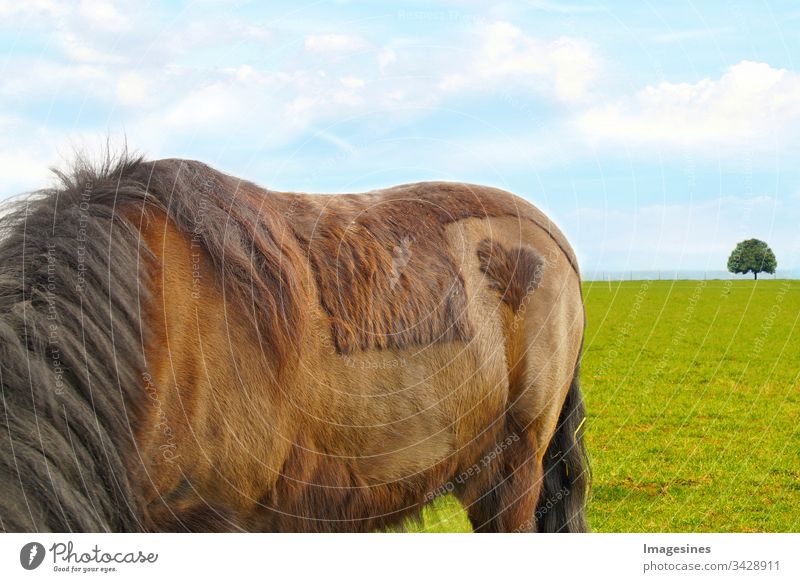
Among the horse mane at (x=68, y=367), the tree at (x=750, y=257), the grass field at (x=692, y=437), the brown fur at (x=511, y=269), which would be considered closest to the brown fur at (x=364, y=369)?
the brown fur at (x=511, y=269)

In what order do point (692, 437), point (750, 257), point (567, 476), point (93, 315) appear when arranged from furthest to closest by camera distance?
point (692, 437), point (750, 257), point (567, 476), point (93, 315)

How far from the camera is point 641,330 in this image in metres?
22.1

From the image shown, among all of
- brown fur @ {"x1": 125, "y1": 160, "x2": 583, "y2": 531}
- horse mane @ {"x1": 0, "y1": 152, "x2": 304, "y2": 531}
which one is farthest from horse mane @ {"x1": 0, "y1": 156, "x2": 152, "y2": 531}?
brown fur @ {"x1": 125, "y1": 160, "x2": 583, "y2": 531}

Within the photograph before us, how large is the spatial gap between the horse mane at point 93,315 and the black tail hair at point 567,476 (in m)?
2.58

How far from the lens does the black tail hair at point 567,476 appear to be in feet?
17.6

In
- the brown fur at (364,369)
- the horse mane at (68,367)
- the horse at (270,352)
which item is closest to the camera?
the horse mane at (68,367)

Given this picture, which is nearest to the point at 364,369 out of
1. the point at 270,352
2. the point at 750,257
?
the point at 270,352

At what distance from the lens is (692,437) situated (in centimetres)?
1021

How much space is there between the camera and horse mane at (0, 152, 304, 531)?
2955mm

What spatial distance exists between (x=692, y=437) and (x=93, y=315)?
29.7 feet

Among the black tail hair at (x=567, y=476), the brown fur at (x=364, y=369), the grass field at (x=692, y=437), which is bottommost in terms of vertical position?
the grass field at (x=692, y=437)

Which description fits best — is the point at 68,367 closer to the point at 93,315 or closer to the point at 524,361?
the point at 93,315

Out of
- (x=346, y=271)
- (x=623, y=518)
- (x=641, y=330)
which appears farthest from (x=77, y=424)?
(x=641, y=330)

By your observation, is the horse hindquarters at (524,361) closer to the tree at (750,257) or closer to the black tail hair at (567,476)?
the black tail hair at (567,476)
